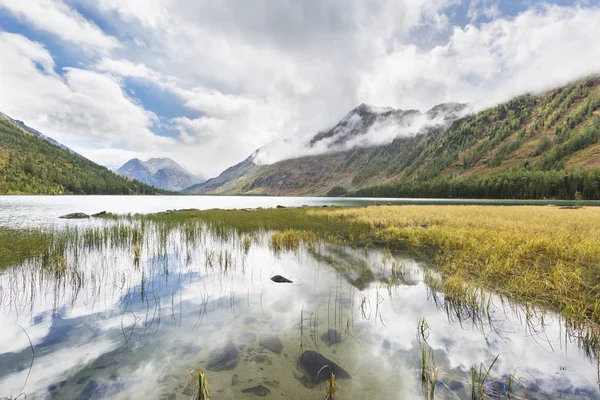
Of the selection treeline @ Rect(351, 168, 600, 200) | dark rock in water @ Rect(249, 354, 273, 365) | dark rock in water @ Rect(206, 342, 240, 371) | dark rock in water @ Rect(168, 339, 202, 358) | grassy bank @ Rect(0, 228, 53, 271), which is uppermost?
treeline @ Rect(351, 168, 600, 200)

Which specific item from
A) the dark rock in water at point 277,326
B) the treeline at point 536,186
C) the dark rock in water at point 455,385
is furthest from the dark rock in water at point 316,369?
the treeline at point 536,186

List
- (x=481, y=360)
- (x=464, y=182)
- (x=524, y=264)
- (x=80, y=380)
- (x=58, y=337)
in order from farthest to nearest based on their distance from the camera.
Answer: (x=464, y=182)
(x=524, y=264)
(x=58, y=337)
(x=481, y=360)
(x=80, y=380)

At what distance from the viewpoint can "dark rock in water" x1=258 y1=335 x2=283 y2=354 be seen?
19.7 feet

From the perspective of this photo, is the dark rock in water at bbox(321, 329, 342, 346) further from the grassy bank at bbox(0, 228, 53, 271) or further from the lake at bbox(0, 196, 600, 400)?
the grassy bank at bbox(0, 228, 53, 271)

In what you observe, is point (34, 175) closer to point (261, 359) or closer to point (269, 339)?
point (269, 339)

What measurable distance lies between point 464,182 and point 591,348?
20403 centimetres

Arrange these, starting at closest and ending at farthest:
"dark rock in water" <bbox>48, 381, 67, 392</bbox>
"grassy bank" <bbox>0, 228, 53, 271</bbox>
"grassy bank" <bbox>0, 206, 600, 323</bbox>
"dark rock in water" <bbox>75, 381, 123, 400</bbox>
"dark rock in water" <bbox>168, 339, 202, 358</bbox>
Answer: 1. "dark rock in water" <bbox>75, 381, 123, 400</bbox>
2. "dark rock in water" <bbox>48, 381, 67, 392</bbox>
3. "dark rock in water" <bbox>168, 339, 202, 358</bbox>
4. "grassy bank" <bbox>0, 206, 600, 323</bbox>
5. "grassy bank" <bbox>0, 228, 53, 271</bbox>

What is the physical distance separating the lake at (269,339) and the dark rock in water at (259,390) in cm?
4

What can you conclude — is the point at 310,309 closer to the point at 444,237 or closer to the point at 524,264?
the point at 524,264

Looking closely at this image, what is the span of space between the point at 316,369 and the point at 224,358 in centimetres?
201

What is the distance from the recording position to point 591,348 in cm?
578

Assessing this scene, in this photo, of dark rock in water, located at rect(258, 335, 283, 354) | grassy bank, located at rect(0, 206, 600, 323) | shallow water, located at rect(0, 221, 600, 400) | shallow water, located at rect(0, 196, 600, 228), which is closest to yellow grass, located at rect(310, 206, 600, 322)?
grassy bank, located at rect(0, 206, 600, 323)

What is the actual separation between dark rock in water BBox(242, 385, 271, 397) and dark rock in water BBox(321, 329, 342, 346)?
2004mm

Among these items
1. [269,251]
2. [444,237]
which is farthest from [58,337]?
[444,237]
